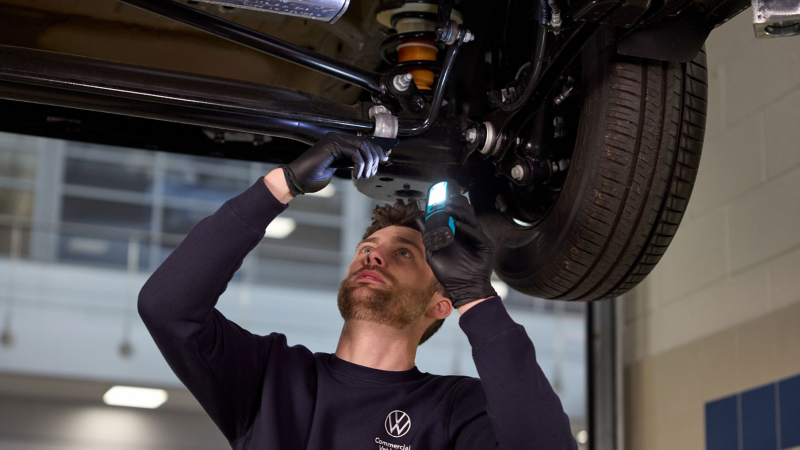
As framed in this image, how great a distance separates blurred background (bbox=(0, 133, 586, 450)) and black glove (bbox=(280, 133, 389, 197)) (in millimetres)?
3593

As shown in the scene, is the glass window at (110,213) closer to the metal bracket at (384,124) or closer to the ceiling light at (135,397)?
the ceiling light at (135,397)

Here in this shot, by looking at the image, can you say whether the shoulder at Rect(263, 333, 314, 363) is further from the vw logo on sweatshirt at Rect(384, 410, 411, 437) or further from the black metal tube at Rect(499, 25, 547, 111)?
the black metal tube at Rect(499, 25, 547, 111)

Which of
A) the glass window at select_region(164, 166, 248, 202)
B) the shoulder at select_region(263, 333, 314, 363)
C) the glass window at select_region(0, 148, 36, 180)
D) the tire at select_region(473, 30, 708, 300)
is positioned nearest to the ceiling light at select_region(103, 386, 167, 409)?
the glass window at select_region(164, 166, 248, 202)

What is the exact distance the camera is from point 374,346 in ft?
5.68

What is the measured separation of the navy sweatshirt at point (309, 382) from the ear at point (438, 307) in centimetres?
17

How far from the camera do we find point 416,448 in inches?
60.1

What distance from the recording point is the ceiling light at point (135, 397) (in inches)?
237

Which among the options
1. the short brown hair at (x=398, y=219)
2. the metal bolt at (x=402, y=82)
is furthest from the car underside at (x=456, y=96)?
the short brown hair at (x=398, y=219)

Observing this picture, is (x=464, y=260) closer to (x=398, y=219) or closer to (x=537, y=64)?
(x=537, y=64)

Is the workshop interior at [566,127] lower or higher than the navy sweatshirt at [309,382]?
higher

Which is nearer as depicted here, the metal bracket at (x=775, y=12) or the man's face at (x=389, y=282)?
the metal bracket at (x=775, y=12)

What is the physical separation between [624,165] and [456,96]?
49cm

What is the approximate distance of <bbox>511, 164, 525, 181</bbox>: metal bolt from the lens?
148cm

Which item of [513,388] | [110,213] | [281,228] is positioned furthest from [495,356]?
[110,213]
